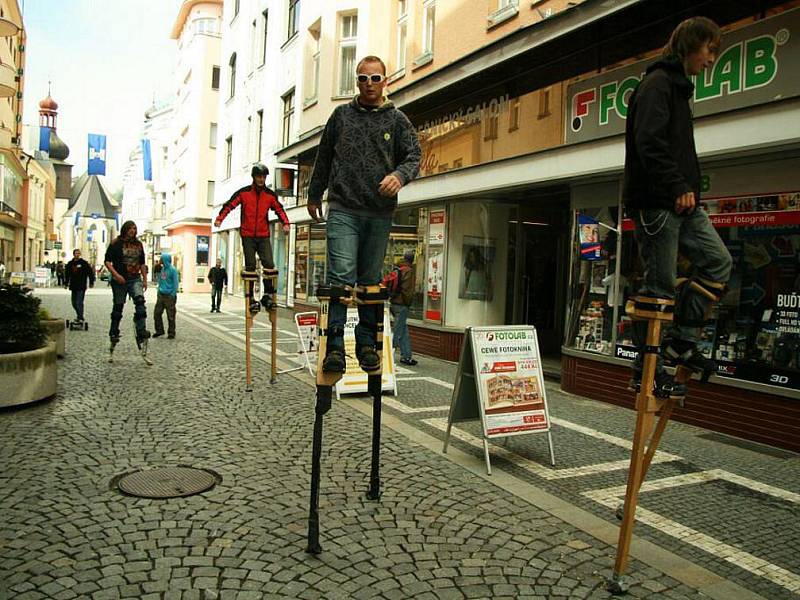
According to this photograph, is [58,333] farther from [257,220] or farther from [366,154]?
[366,154]

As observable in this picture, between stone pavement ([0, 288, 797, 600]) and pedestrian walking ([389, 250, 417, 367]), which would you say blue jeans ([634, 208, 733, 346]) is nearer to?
stone pavement ([0, 288, 797, 600])

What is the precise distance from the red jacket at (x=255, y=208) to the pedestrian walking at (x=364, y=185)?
4.38m

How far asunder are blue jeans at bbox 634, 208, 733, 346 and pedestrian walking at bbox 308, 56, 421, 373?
55.1 inches

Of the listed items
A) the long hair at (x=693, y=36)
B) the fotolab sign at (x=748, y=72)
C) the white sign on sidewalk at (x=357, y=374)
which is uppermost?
the fotolab sign at (x=748, y=72)

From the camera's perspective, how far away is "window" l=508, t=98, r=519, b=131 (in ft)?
35.1

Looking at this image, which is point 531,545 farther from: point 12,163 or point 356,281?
point 12,163


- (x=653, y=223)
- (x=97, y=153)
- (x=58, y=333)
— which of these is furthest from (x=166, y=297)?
(x=97, y=153)

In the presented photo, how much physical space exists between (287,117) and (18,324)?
58.8 feet

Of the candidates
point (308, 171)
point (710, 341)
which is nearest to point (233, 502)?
point (710, 341)

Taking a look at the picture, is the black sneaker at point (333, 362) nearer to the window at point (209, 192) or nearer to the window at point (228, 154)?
the window at point (228, 154)

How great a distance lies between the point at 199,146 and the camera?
133ft

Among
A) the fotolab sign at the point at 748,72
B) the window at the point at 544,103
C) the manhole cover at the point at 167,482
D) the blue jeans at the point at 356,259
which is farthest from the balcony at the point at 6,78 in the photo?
the blue jeans at the point at 356,259

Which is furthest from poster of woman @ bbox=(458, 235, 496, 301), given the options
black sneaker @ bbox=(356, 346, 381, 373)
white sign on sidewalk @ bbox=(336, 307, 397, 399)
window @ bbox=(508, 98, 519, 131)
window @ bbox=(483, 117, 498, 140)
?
black sneaker @ bbox=(356, 346, 381, 373)

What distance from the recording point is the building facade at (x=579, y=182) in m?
6.78
